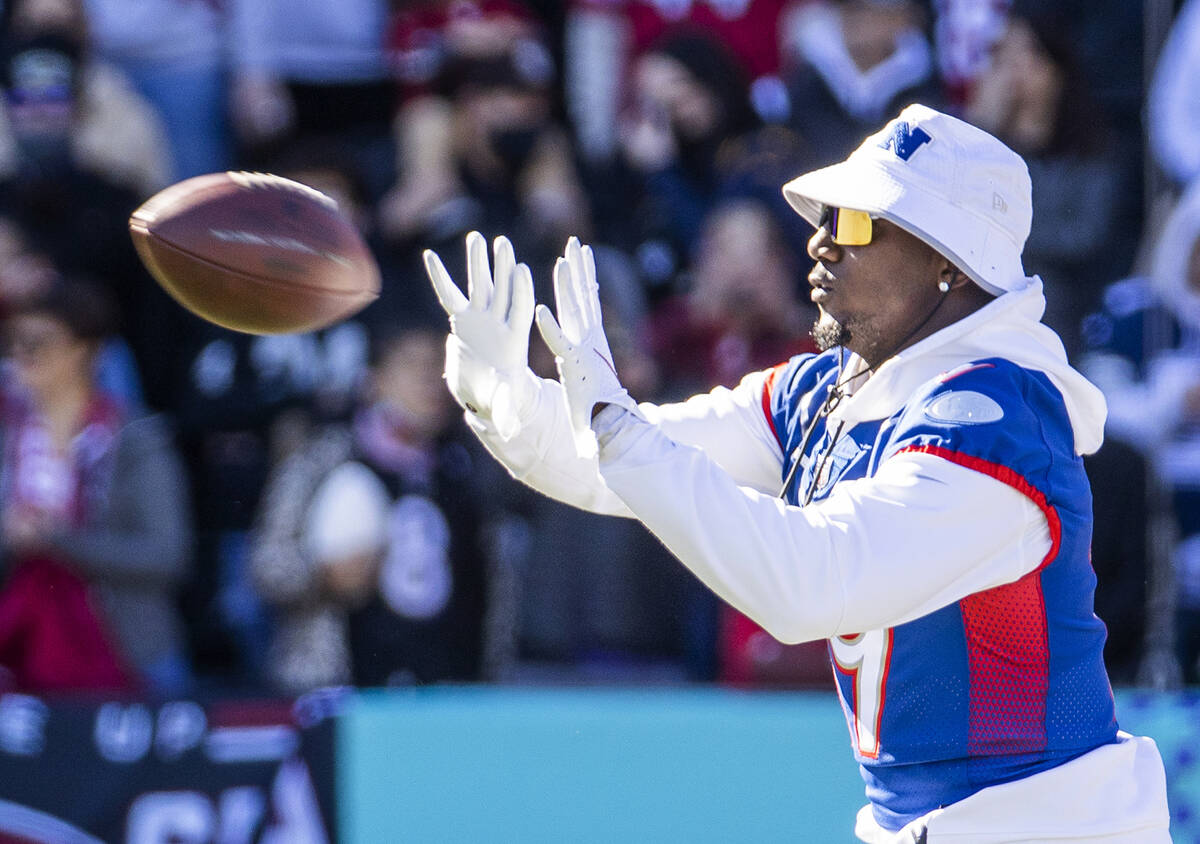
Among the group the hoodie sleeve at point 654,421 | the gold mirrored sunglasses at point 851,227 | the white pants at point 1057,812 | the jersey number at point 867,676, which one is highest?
the gold mirrored sunglasses at point 851,227

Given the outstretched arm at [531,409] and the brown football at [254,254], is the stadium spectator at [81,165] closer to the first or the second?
the brown football at [254,254]

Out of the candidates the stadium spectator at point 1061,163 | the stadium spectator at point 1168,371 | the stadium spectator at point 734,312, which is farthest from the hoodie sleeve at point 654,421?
the stadium spectator at point 1061,163

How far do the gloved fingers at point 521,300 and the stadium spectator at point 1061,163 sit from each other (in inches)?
126

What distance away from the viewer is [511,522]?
6.08m

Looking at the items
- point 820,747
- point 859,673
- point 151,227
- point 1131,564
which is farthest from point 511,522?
point 859,673

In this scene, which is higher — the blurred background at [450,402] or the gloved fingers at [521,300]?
the gloved fingers at [521,300]

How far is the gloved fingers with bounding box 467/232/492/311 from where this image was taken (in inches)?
115

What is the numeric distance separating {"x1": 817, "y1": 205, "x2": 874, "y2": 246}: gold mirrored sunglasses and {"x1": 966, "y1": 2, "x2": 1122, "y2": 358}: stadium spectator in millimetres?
2915

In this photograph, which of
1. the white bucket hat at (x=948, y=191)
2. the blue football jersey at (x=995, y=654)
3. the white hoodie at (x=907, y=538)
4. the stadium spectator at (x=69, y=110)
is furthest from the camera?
the stadium spectator at (x=69, y=110)

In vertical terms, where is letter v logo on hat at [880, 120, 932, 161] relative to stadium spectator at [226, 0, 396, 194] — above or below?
above

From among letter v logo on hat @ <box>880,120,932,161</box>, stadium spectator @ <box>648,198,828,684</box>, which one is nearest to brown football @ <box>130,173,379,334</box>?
letter v logo on hat @ <box>880,120,932,161</box>

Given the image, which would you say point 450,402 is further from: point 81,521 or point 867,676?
point 867,676

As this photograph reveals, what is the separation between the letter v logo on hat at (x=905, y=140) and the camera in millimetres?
2992

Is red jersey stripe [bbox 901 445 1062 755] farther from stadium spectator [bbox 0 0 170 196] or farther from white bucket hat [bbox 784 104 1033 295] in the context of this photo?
stadium spectator [bbox 0 0 170 196]
